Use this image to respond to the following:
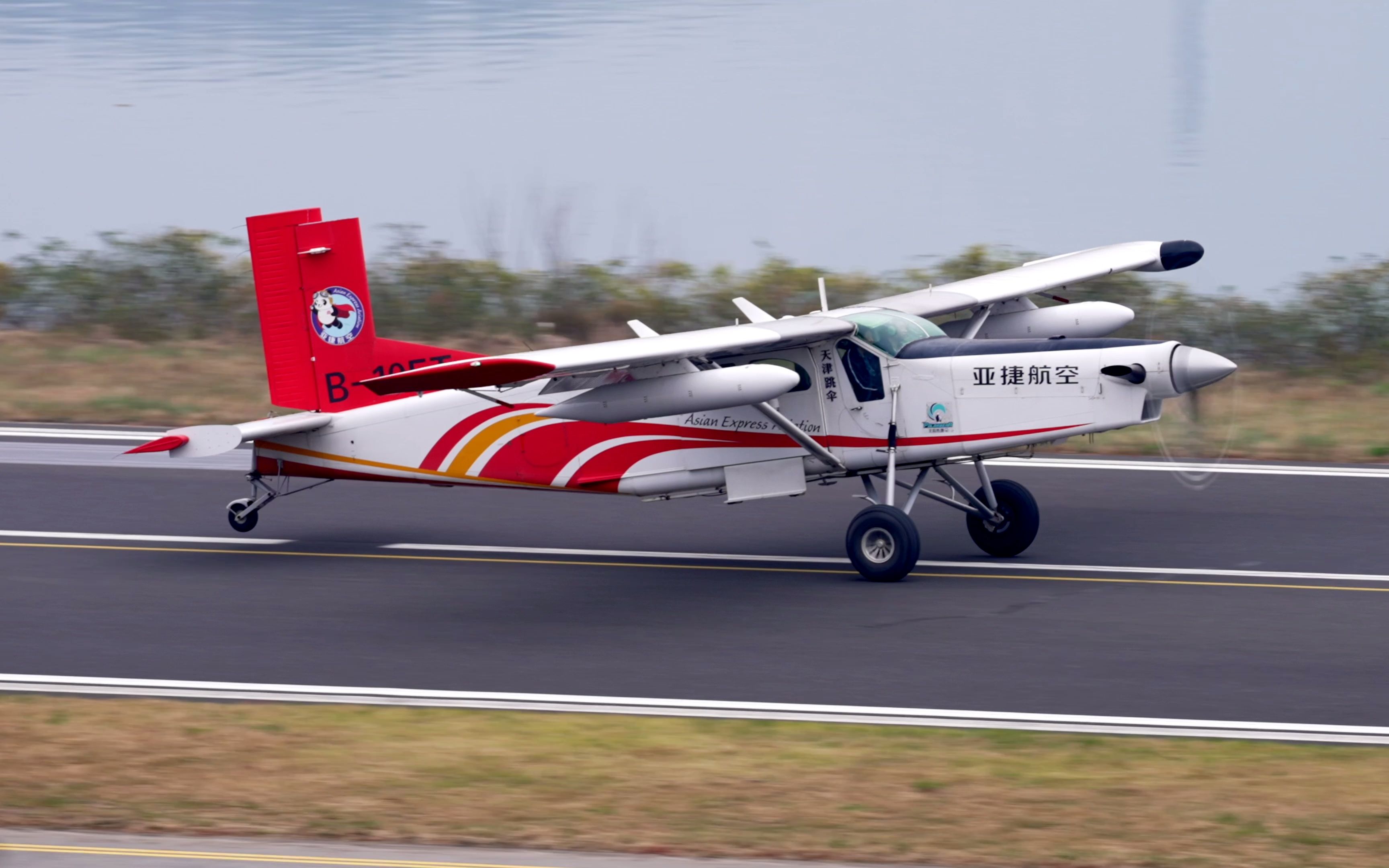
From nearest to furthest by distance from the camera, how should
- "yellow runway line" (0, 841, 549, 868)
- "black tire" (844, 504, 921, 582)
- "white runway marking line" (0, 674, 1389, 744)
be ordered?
1. "yellow runway line" (0, 841, 549, 868)
2. "white runway marking line" (0, 674, 1389, 744)
3. "black tire" (844, 504, 921, 582)

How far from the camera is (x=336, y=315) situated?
15125 millimetres

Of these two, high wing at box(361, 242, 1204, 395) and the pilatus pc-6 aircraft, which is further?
the pilatus pc-6 aircraft

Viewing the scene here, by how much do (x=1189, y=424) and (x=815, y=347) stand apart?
3229 millimetres

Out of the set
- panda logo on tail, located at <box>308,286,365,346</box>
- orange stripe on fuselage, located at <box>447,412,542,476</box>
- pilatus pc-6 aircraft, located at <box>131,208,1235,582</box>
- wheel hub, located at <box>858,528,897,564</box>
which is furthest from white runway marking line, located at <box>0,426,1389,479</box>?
panda logo on tail, located at <box>308,286,365,346</box>

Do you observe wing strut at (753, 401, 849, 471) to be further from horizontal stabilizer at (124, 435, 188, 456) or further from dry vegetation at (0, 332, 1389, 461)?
horizontal stabilizer at (124, 435, 188, 456)

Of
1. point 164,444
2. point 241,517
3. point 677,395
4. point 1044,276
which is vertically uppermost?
point 1044,276

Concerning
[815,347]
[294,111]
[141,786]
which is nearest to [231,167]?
[294,111]

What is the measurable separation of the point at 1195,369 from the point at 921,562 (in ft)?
10.1

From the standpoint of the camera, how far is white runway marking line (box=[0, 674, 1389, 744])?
9977mm

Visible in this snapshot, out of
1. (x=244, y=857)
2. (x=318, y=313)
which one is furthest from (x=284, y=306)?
(x=244, y=857)

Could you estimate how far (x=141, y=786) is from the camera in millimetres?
9094

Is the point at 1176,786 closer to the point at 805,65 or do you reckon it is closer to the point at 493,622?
the point at 493,622

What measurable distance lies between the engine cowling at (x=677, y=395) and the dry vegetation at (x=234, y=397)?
519 cm

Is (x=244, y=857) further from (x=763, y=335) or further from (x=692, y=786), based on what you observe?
(x=763, y=335)
